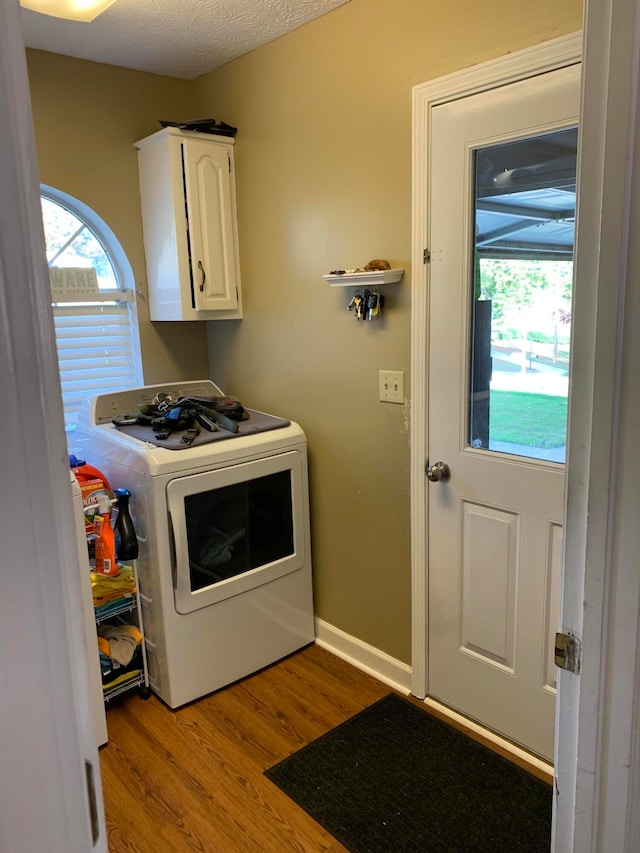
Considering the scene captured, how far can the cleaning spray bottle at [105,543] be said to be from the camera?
229 centimetres

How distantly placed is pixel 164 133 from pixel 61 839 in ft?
8.55

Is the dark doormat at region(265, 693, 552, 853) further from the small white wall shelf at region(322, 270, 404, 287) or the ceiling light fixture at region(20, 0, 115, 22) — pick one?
the ceiling light fixture at region(20, 0, 115, 22)

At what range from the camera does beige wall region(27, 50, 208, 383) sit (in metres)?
2.62

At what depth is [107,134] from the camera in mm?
2783

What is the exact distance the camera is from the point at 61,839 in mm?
615

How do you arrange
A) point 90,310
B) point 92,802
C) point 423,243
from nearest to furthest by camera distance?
1. point 92,802
2. point 423,243
3. point 90,310

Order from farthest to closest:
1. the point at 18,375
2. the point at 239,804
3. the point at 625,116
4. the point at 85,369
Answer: the point at 85,369 < the point at 239,804 < the point at 625,116 < the point at 18,375

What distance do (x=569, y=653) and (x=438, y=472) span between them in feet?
4.33

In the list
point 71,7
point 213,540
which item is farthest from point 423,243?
point 213,540

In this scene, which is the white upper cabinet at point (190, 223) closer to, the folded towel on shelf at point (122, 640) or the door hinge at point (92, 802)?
the folded towel on shelf at point (122, 640)

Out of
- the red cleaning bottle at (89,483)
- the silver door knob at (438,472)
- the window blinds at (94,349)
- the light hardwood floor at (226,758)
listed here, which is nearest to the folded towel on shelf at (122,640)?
the light hardwood floor at (226,758)

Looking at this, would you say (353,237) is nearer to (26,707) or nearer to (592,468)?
(592,468)

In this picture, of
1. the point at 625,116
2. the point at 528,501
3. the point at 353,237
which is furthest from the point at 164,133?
the point at 625,116

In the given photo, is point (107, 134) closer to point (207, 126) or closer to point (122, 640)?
point (207, 126)
